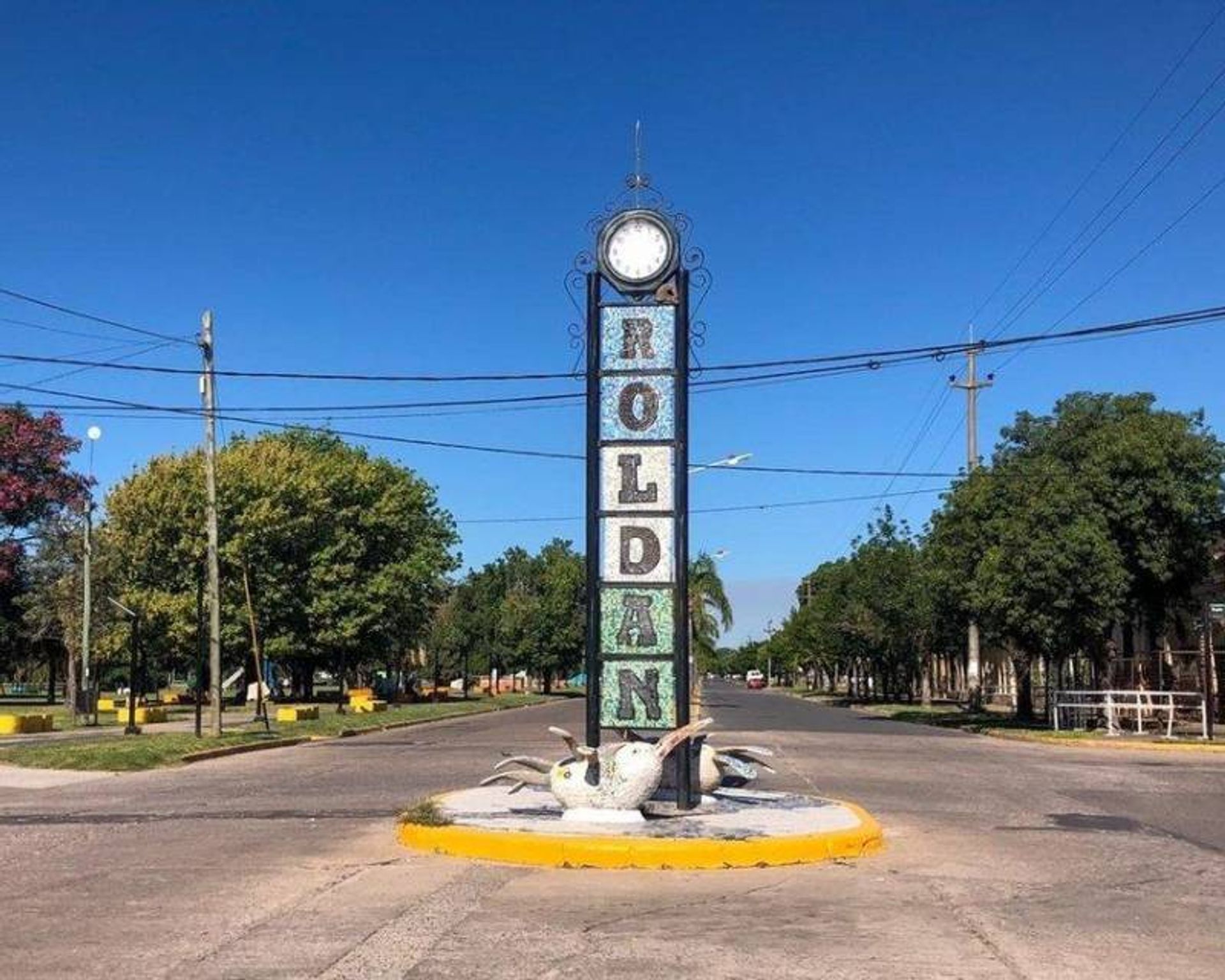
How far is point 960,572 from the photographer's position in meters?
35.2

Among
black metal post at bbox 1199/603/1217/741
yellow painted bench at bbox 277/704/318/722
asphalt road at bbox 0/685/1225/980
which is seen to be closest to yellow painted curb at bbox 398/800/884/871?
asphalt road at bbox 0/685/1225/980

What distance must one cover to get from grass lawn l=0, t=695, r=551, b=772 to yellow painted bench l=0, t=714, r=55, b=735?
2542 millimetres

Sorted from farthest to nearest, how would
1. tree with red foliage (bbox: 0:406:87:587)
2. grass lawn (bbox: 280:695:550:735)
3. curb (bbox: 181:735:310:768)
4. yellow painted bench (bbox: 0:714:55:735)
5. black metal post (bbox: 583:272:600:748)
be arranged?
tree with red foliage (bbox: 0:406:87:587) → grass lawn (bbox: 280:695:550:735) → yellow painted bench (bbox: 0:714:55:735) → curb (bbox: 181:735:310:768) → black metal post (bbox: 583:272:600:748)

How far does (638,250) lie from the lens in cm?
1400

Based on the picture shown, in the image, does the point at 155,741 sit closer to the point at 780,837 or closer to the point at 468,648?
the point at 780,837

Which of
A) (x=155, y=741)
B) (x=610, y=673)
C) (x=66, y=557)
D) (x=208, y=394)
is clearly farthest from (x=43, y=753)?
(x=66, y=557)

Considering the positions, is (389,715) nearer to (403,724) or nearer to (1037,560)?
(403,724)

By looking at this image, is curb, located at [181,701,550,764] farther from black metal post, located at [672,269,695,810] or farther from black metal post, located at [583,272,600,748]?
black metal post, located at [672,269,695,810]

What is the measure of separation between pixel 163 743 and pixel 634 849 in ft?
60.2

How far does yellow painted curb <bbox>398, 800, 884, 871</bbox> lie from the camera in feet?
35.0

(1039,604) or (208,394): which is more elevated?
(208,394)

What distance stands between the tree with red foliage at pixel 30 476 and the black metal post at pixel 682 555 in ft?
125

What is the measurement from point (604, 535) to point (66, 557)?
3544cm

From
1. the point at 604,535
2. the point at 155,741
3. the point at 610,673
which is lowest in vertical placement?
the point at 155,741
